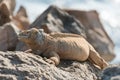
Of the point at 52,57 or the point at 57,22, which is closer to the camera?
the point at 52,57

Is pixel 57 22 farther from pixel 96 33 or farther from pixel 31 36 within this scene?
pixel 31 36

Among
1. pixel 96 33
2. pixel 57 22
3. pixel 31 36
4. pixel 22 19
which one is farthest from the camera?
pixel 96 33

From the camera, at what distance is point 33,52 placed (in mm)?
12805

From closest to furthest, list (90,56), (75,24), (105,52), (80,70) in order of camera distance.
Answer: (80,70) → (90,56) → (75,24) → (105,52)

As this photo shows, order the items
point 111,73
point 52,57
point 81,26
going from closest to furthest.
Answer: point 111,73 < point 52,57 < point 81,26

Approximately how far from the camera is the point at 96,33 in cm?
3644

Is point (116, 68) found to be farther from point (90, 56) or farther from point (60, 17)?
point (60, 17)

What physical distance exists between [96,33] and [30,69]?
2577 centimetres

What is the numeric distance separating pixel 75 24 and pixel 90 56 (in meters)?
16.0

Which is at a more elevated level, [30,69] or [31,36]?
[31,36]

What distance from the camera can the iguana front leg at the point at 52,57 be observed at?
12090mm

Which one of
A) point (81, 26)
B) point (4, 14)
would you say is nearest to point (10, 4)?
point (4, 14)

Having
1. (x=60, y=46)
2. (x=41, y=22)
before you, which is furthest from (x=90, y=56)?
(x=41, y=22)

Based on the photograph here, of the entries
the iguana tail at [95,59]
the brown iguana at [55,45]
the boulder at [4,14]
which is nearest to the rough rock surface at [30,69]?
the brown iguana at [55,45]
